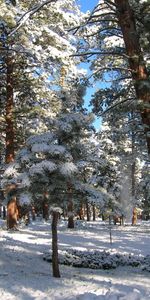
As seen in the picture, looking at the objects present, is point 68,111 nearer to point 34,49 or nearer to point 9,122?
point 34,49

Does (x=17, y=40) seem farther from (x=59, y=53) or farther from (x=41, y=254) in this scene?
(x=41, y=254)

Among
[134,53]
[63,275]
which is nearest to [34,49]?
[63,275]

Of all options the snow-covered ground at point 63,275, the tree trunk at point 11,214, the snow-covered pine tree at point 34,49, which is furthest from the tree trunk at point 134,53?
the tree trunk at point 11,214

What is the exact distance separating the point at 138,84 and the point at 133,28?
101cm

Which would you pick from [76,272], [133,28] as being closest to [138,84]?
[133,28]

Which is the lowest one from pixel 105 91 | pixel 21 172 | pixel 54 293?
pixel 54 293

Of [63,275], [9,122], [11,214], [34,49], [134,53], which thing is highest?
[34,49]

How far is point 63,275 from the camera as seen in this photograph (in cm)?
1319

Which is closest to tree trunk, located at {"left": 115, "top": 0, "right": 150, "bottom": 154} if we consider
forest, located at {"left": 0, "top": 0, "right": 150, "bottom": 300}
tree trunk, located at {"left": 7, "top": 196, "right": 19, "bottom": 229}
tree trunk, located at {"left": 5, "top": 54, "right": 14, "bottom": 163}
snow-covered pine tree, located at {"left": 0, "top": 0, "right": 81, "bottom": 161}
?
forest, located at {"left": 0, "top": 0, "right": 150, "bottom": 300}

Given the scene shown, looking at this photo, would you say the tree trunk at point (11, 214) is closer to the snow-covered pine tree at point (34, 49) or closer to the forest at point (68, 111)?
the forest at point (68, 111)

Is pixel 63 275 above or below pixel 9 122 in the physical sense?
below

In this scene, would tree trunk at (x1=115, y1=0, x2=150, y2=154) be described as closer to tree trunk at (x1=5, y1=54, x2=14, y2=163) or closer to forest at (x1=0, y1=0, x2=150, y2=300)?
forest at (x1=0, y1=0, x2=150, y2=300)

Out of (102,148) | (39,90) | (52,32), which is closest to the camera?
(52,32)

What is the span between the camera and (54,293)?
10.3m
